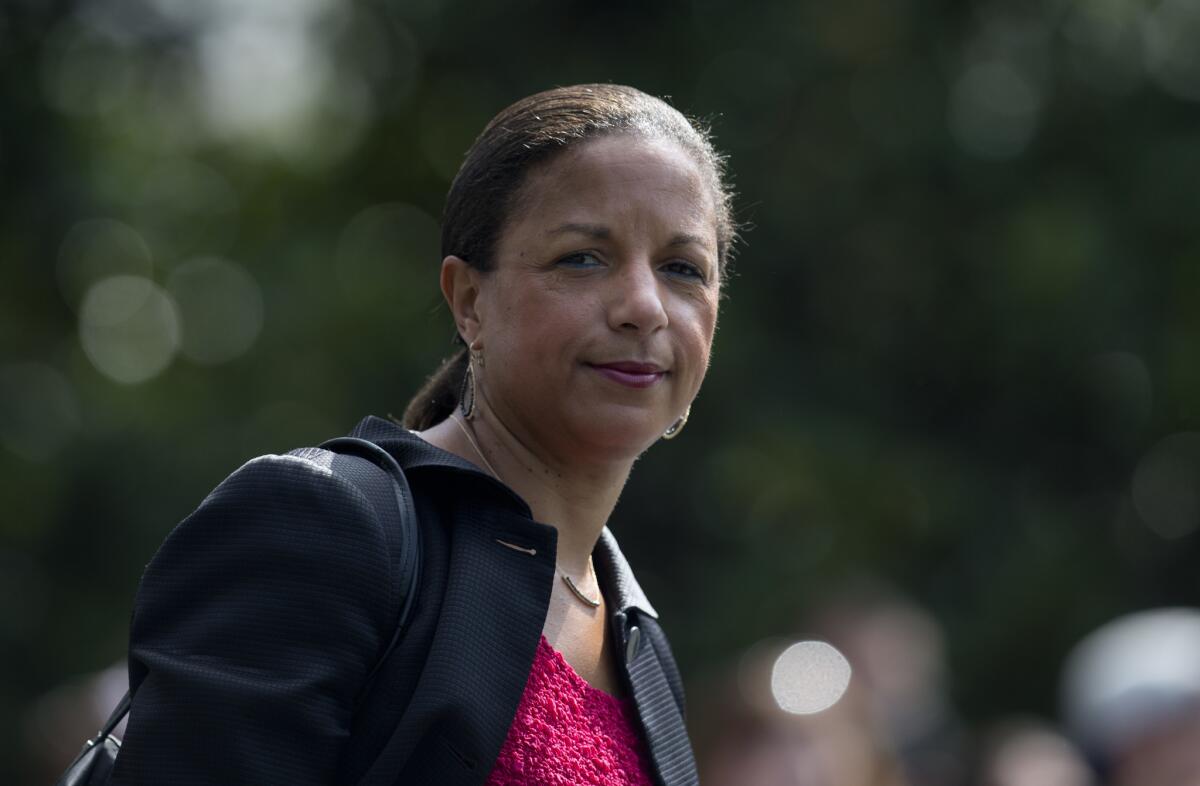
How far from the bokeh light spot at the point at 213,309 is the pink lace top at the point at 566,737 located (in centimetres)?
1157

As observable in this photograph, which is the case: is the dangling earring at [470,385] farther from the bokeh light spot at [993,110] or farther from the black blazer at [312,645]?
the bokeh light spot at [993,110]

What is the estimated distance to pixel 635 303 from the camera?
2791 millimetres

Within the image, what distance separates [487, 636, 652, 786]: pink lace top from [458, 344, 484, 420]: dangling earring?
18.6 inches

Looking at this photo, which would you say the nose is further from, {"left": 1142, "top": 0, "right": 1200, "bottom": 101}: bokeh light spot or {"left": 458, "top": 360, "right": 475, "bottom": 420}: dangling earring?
{"left": 1142, "top": 0, "right": 1200, "bottom": 101}: bokeh light spot

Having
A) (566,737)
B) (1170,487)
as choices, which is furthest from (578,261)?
(1170,487)

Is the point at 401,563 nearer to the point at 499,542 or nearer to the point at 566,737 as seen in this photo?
the point at 499,542

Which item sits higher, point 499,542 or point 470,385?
point 470,385

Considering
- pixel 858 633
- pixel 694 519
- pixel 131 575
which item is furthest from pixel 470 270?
pixel 131 575

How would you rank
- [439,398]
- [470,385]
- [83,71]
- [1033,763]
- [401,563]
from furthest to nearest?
[83,71], [1033,763], [439,398], [470,385], [401,563]

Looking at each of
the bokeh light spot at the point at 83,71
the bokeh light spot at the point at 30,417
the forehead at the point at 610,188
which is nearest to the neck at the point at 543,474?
the forehead at the point at 610,188

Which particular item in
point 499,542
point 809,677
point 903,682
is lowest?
point 499,542

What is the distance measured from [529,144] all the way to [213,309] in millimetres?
13429

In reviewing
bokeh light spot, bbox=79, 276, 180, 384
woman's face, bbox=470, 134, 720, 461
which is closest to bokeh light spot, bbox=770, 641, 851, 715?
woman's face, bbox=470, 134, 720, 461

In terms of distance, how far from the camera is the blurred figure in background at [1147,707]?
4.71 m
